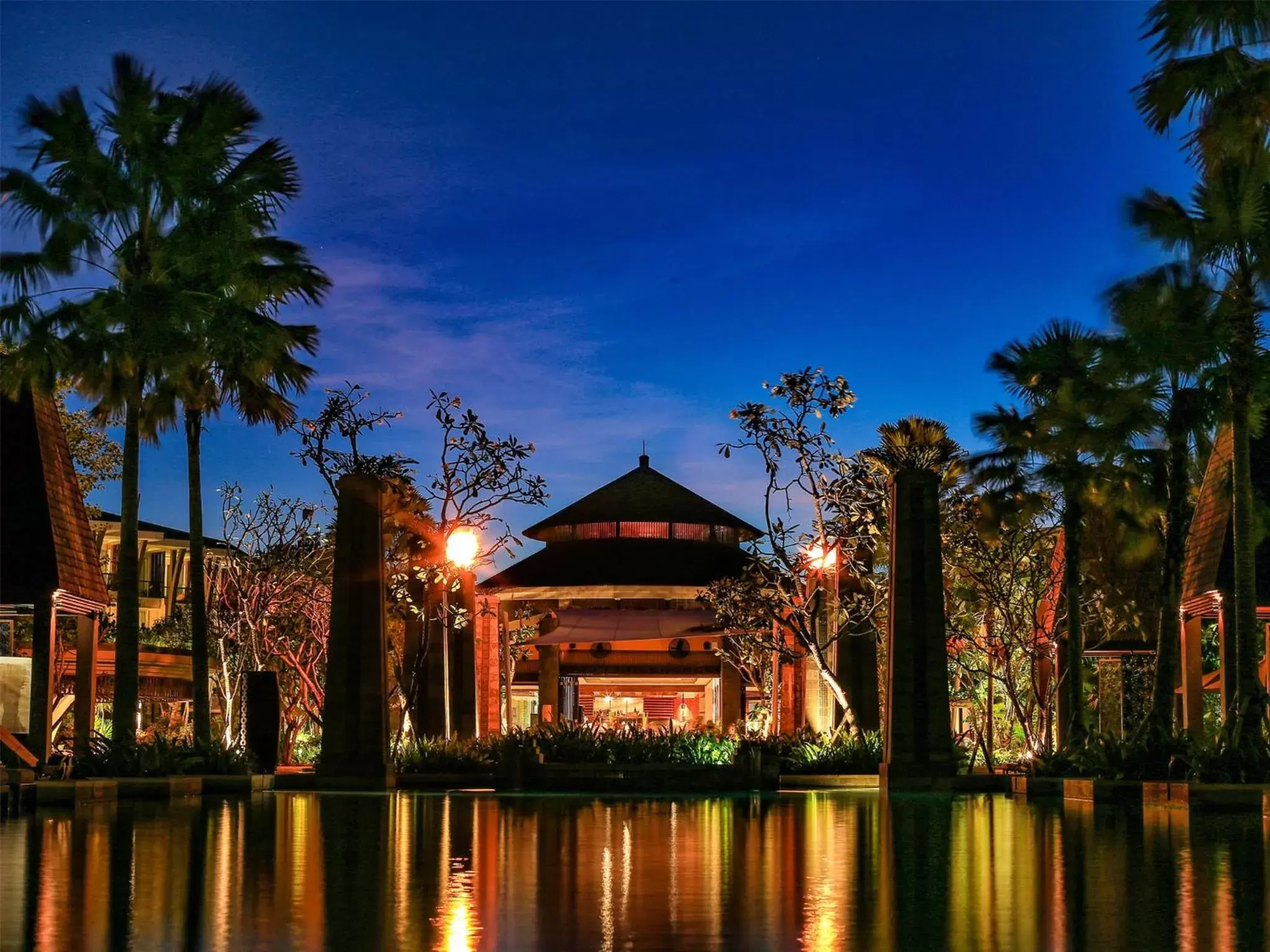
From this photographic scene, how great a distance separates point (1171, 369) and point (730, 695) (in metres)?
27.5

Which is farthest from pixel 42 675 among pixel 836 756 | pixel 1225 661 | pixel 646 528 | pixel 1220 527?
pixel 646 528

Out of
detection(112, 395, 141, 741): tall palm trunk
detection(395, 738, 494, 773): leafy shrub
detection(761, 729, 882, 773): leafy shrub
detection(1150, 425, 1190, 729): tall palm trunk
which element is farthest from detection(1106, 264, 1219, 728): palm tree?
detection(112, 395, 141, 741): tall palm trunk

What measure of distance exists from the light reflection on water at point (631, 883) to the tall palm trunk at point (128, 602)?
19.9 feet

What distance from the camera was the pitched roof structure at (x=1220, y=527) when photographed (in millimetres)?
25859

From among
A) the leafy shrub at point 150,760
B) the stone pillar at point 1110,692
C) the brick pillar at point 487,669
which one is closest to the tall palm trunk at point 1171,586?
the brick pillar at point 487,669

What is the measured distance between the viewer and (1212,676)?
35.0m

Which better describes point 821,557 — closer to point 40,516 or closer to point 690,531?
point 40,516

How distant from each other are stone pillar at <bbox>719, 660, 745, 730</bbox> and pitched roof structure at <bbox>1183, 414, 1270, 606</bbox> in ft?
65.2

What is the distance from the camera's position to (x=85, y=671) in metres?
27.5

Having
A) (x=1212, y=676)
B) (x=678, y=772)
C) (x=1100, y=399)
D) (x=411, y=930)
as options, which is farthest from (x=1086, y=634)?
(x=411, y=930)

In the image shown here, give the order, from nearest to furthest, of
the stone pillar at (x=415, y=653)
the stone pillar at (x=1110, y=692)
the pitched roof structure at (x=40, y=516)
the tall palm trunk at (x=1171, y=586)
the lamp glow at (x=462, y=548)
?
the tall palm trunk at (x=1171, y=586) → the pitched roof structure at (x=40, y=516) → the lamp glow at (x=462, y=548) → the stone pillar at (x=415, y=653) → the stone pillar at (x=1110, y=692)

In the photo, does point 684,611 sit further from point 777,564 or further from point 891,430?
point 777,564

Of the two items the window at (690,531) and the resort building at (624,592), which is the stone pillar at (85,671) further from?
the window at (690,531)

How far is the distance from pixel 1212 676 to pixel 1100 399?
38.0ft
